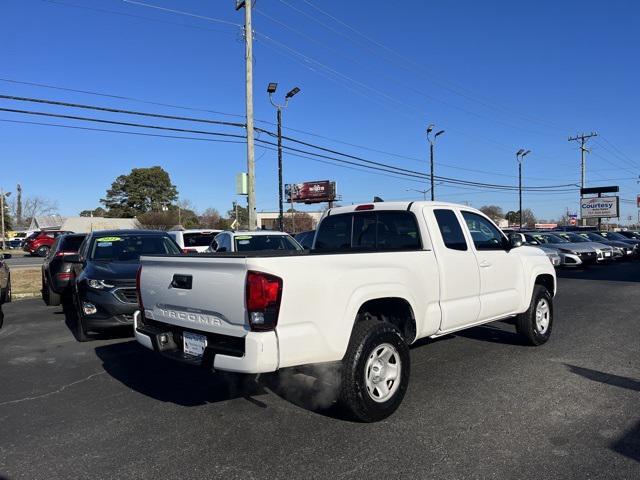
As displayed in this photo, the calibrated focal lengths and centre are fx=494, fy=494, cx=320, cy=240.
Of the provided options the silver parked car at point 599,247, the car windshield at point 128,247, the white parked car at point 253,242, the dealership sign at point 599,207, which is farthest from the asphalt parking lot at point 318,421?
the dealership sign at point 599,207

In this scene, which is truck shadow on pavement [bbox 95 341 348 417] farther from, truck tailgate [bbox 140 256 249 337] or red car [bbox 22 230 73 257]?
red car [bbox 22 230 73 257]

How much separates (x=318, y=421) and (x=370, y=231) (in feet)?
7.40

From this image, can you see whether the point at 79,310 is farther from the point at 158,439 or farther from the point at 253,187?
the point at 253,187

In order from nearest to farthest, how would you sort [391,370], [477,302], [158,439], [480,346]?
[158,439] < [391,370] < [477,302] < [480,346]

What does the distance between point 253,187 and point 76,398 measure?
49.8 ft

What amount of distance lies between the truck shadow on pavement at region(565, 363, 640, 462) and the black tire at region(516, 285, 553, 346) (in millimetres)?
809

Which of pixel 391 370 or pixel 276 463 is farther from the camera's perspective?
pixel 391 370

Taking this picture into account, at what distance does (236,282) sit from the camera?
3588 millimetres

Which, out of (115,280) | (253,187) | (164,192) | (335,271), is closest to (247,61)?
(253,187)

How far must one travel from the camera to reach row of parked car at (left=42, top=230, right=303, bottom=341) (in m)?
6.94

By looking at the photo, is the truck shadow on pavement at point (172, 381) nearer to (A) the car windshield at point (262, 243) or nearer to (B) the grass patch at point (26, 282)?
(A) the car windshield at point (262, 243)

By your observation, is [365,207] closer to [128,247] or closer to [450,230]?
[450,230]

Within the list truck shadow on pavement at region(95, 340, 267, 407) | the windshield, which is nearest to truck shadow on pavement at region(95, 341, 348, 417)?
truck shadow on pavement at region(95, 340, 267, 407)

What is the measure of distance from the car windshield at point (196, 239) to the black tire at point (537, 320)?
10.4 metres
